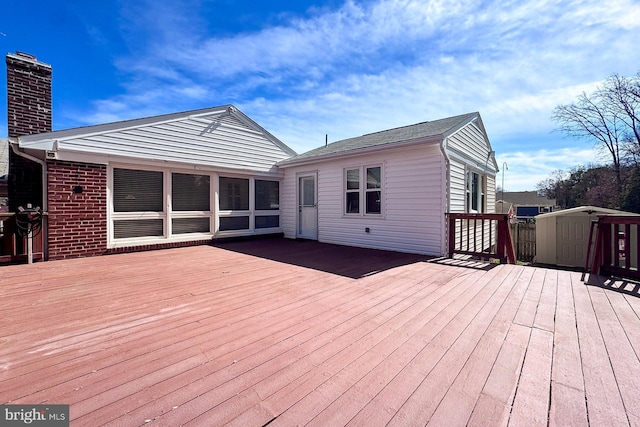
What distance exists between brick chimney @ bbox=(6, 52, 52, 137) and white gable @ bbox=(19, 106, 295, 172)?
1.32 m

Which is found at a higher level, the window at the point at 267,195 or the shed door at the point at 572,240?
the window at the point at 267,195

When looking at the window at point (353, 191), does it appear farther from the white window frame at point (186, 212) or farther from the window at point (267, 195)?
the white window frame at point (186, 212)

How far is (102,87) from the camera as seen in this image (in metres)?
8.38

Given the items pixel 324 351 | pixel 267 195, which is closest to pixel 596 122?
pixel 267 195

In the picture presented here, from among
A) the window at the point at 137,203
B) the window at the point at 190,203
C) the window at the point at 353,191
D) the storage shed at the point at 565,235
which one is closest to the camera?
the window at the point at 137,203

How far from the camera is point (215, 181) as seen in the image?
7.92m

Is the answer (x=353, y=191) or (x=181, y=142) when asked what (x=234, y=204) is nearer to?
(x=181, y=142)

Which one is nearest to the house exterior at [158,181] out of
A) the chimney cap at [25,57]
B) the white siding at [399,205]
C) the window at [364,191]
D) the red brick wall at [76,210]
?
the red brick wall at [76,210]

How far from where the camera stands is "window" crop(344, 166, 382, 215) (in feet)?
22.9

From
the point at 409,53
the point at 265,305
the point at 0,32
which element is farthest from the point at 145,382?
the point at 0,32

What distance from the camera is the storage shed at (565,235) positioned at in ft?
28.7

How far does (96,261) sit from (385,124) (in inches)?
374

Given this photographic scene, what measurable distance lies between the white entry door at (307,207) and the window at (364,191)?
129cm
